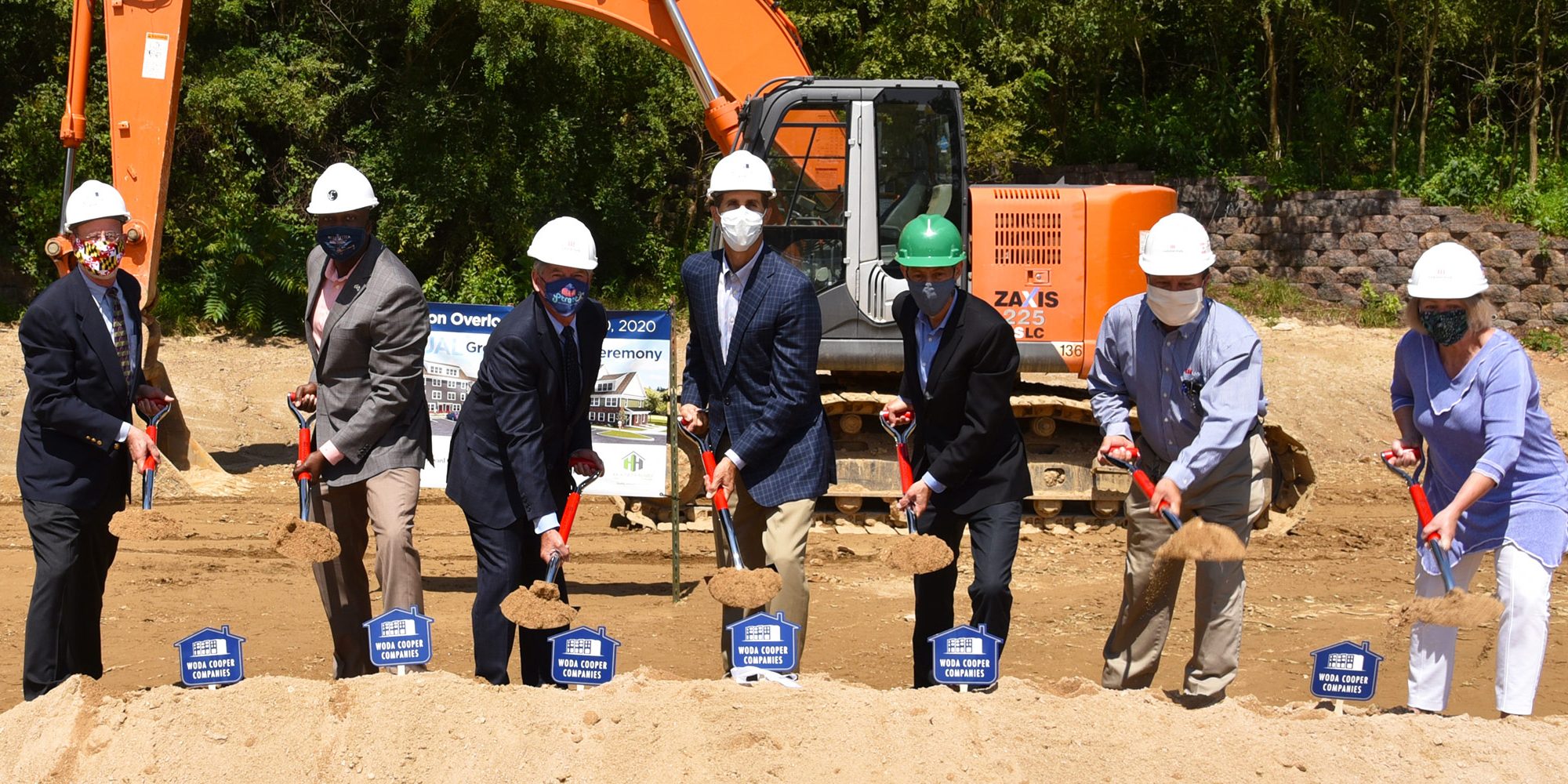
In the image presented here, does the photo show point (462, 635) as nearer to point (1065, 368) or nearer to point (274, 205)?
point (1065, 368)

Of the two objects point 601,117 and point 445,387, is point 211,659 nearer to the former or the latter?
point 445,387

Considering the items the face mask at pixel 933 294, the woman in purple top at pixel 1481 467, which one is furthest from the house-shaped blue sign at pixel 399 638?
the woman in purple top at pixel 1481 467

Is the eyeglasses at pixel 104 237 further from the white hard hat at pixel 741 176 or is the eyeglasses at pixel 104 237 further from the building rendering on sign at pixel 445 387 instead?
the building rendering on sign at pixel 445 387

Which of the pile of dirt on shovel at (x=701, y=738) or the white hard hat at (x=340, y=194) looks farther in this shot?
the white hard hat at (x=340, y=194)

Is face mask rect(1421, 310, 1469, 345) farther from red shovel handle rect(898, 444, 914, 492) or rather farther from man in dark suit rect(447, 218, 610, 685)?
man in dark suit rect(447, 218, 610, 685)

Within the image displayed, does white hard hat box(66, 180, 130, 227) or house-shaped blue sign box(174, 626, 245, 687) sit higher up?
white hard hat box(66, 180, 130, 227)

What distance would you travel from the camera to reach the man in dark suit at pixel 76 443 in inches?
210

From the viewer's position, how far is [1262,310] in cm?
1775

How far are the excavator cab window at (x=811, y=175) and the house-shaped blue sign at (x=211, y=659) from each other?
496cm

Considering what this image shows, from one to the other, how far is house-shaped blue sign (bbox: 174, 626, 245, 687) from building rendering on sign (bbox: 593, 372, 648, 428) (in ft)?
11.5

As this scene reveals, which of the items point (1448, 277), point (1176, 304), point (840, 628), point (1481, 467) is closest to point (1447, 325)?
point (1448, 277)

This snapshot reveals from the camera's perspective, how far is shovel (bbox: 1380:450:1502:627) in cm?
473

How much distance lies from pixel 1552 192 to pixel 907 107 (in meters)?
11.9

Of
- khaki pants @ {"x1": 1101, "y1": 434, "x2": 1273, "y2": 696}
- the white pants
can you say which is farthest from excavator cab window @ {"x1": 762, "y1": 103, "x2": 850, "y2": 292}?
the white pants
